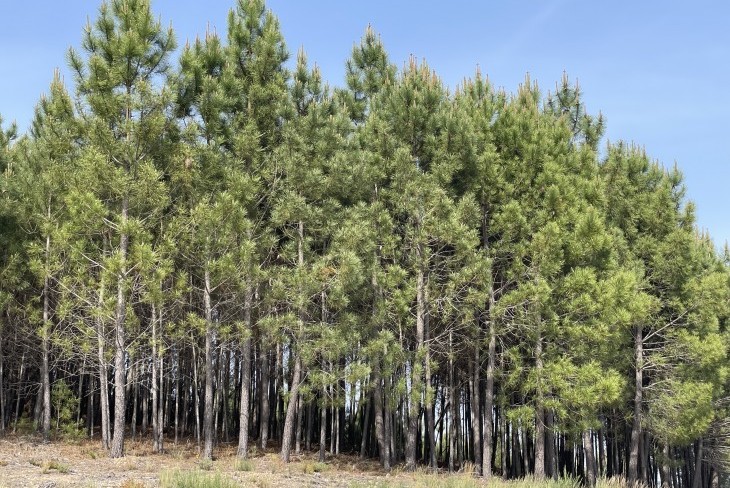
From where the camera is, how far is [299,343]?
1795cm

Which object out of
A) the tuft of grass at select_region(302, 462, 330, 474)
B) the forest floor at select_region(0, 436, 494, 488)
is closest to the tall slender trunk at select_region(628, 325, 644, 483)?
the forest floor at select_region(0, 436, 494, 488)

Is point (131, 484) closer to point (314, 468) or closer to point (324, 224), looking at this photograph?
point (314, 468)

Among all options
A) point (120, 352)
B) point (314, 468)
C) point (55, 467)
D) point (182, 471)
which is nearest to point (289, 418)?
point (314, 468)

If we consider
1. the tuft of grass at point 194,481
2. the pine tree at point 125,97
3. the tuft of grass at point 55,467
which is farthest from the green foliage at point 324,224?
the tuft of grass at point 194,481

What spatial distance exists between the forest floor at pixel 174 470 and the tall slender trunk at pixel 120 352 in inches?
19.2

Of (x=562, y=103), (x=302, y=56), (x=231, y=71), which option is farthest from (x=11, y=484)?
(x=562, y=103)

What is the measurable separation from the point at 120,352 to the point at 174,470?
5074mm

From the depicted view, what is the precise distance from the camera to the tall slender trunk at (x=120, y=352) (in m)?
16.7

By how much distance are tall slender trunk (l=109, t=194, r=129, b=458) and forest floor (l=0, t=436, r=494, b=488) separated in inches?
19.2

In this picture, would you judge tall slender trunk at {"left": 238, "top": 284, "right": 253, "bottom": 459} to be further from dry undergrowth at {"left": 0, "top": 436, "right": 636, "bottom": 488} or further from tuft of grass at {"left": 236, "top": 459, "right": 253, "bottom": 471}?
tuft of grass at {"left": 236, "top": 459, "right": 253, "bottom": 471}

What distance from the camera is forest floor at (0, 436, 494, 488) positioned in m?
12.1

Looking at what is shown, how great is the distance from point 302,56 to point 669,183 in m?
14.6

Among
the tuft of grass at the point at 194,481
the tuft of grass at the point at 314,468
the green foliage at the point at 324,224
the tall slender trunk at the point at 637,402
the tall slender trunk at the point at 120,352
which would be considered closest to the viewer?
the tuft of grass at the point at 194,481

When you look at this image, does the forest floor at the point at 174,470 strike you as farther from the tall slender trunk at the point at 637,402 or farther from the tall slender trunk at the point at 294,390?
the tall slender trunk at the point at 637,402
